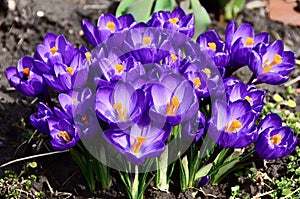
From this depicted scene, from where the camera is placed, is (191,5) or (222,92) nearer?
(222,92)

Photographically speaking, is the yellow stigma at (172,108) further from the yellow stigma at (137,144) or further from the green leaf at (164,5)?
the green leaf at (164,5)

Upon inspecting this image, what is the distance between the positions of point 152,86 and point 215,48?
318 millimetres

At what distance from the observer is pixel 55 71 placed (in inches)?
71.3

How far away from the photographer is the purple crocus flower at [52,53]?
1858mm

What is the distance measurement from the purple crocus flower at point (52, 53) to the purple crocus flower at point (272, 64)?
518mm

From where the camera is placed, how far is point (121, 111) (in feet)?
5.58

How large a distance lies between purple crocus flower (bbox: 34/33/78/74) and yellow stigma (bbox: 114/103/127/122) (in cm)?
26

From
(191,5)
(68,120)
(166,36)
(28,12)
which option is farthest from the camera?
(28,12)

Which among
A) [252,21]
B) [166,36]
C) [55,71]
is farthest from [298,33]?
[55,71]

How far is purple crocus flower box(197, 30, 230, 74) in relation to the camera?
6.11 ft

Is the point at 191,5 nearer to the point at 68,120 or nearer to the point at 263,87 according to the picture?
the point at 263,87


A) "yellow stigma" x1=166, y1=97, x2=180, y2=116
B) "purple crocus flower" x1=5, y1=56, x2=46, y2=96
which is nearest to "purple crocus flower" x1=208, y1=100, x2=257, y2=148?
"yellow stigma" x1=166, y1=97, x2=180, y2=116

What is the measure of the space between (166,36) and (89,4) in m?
1.07

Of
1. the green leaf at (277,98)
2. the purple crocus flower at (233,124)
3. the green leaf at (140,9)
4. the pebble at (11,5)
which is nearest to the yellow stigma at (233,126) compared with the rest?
the purple crocus flower at (233,124)
